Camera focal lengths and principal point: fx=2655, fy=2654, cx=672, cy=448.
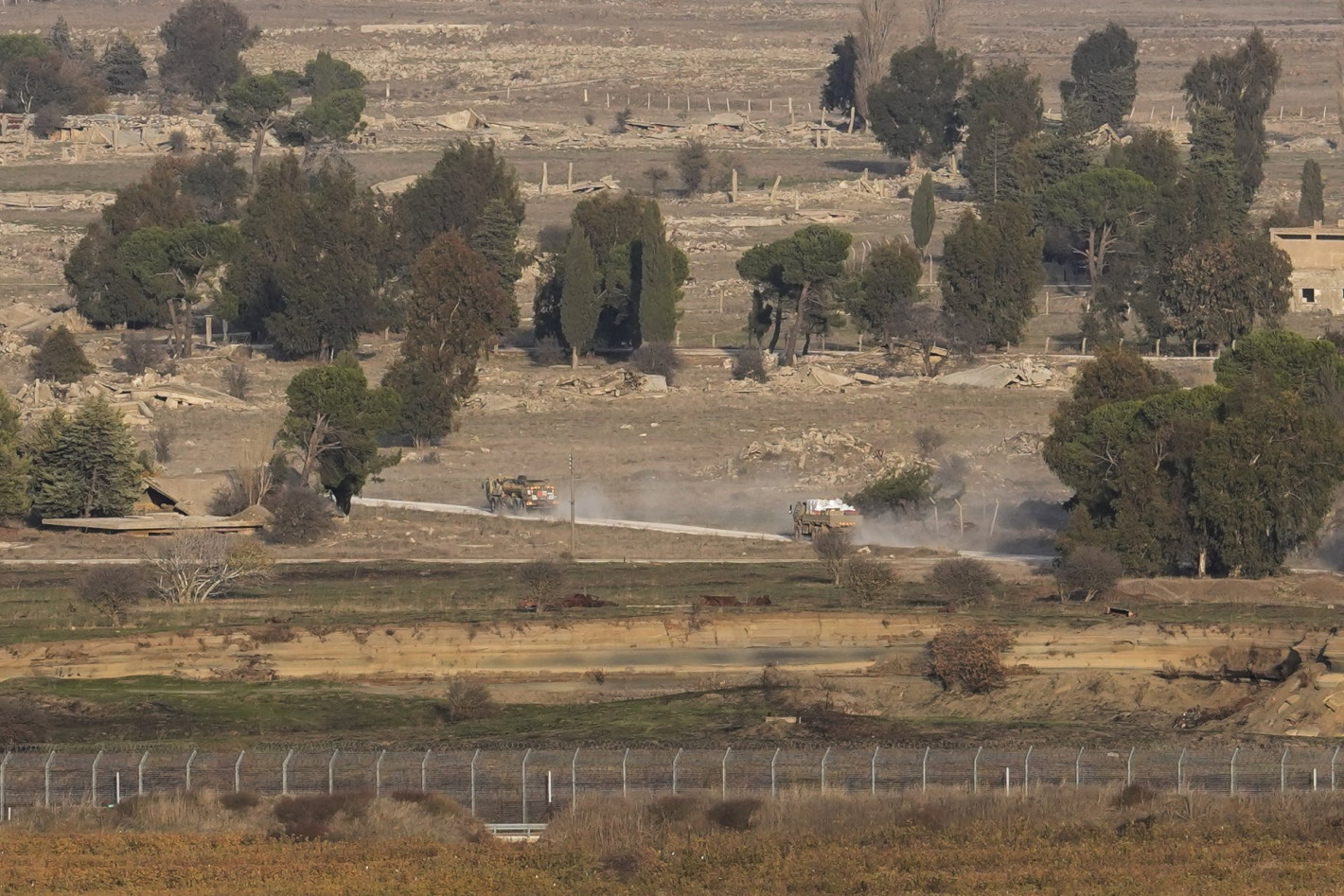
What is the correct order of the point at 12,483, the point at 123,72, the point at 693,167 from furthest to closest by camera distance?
the point at 123,72 < the point at 693,167 < the point at 12,483

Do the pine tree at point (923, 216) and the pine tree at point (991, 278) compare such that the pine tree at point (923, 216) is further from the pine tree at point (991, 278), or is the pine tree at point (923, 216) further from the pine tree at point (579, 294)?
the pine tree at point (579, 294)

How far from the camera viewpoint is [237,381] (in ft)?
290

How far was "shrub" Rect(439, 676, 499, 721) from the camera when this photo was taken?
4722 cm

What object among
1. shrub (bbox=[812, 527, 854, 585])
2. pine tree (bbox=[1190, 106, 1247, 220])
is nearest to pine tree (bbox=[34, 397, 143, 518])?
shrub (bbox=[812, 527, 854, 585])

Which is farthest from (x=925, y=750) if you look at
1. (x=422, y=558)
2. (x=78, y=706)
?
(x=422, y=558)

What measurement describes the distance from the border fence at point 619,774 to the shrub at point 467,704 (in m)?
8.01

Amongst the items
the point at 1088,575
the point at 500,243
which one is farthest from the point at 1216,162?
the point at 1088,575

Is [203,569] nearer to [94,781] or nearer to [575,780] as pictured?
[94,781]

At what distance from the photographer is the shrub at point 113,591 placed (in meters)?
55.1

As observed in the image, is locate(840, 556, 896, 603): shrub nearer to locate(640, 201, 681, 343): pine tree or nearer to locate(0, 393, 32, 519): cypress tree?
locate(0, 393, 32, 519): cypress tree

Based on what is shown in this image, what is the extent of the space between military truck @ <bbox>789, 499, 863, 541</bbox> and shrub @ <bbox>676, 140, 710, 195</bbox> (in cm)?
5953

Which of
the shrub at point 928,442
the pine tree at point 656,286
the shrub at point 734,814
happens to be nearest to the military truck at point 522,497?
the shrub at point 928,442

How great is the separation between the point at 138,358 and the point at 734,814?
5942 cm

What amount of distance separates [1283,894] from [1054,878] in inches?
110
